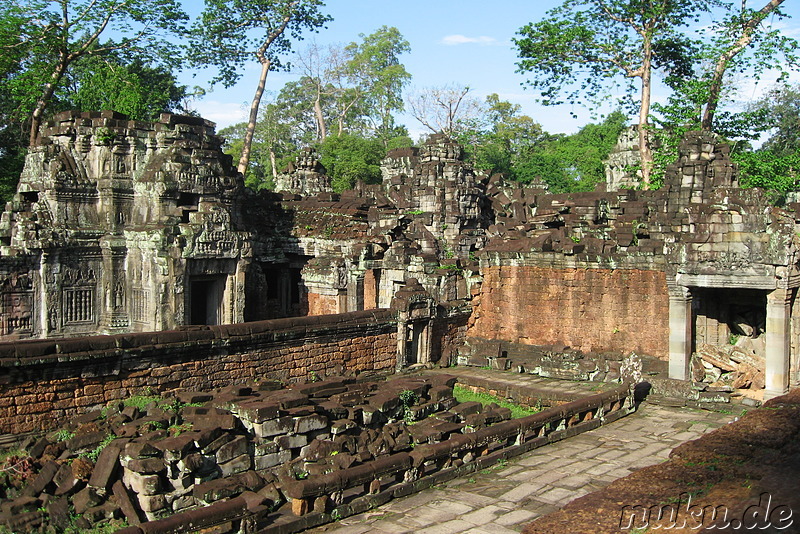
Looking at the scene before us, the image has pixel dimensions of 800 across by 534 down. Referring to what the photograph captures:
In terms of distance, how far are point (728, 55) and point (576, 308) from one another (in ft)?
36.4

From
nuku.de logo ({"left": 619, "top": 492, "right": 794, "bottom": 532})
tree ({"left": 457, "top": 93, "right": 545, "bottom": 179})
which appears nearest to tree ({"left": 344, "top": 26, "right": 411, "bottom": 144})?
tree ({"left": 457, "top": 93, "right": 545, "bottom": 179})

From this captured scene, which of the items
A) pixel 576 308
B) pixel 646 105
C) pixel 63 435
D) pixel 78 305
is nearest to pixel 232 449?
pixel 63 435

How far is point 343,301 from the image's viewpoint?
17.6 meters

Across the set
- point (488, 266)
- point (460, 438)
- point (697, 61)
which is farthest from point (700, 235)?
point (697, 61)

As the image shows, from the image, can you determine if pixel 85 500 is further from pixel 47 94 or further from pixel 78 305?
pixel 47 94

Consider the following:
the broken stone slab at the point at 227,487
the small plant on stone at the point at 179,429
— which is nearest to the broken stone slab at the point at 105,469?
the small plant on stone at the point at 179,429

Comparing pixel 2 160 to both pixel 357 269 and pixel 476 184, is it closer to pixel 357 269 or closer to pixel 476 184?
pixel 357 269

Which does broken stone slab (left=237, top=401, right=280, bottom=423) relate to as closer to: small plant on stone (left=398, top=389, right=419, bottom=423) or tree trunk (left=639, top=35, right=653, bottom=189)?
small plant on stone (left=398, top=389, right=419, bottom=423)

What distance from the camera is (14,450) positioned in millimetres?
8977

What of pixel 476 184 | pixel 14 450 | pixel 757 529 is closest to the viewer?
pixel 757 529

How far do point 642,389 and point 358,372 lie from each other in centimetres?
505

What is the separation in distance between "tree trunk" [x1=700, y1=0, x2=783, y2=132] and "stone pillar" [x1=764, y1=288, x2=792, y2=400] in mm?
10444

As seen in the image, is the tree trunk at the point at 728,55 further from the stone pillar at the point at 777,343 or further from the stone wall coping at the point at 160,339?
the stone wall coping at the point at 160,339

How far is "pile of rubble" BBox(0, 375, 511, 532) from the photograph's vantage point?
7648mm
